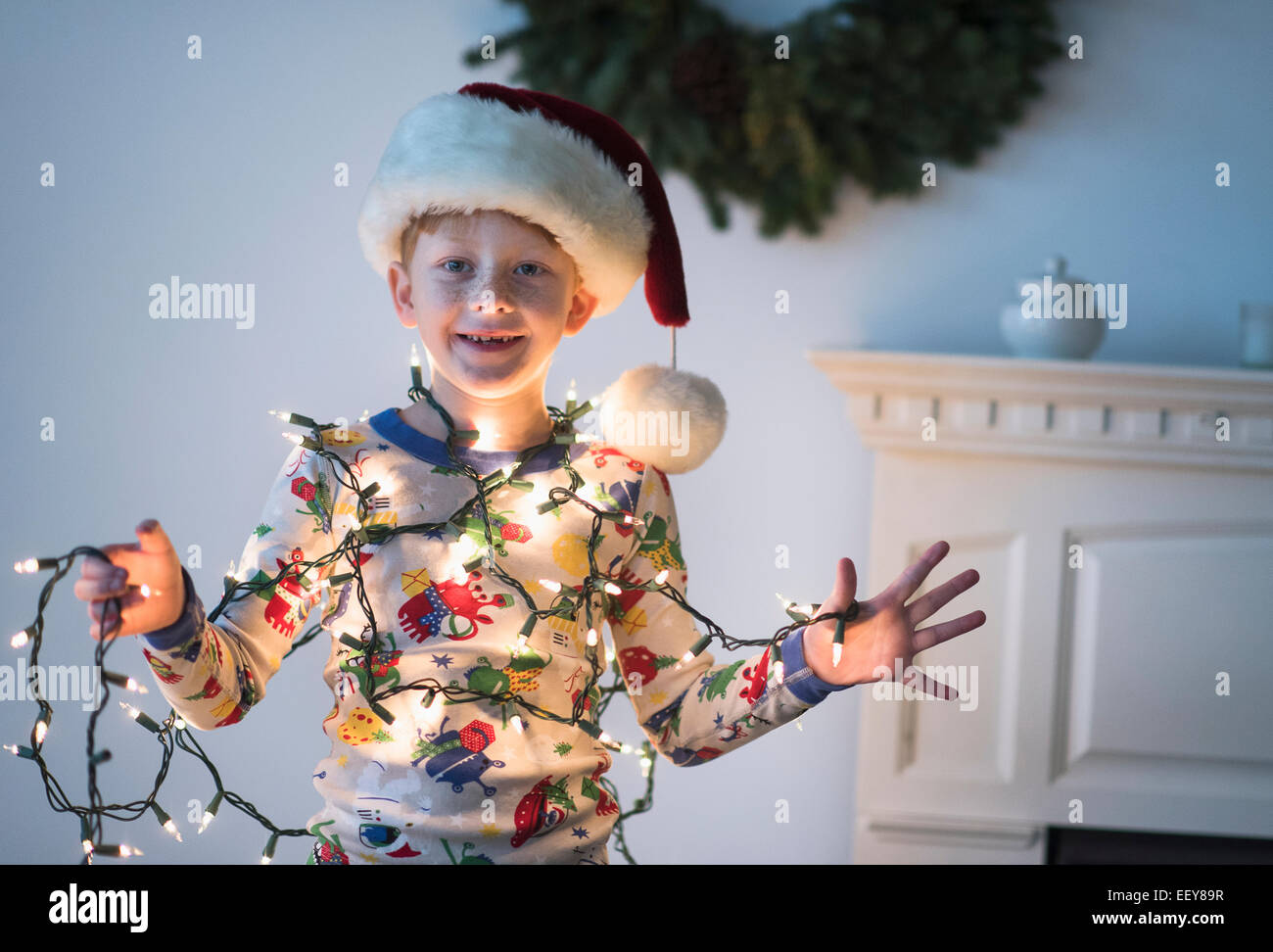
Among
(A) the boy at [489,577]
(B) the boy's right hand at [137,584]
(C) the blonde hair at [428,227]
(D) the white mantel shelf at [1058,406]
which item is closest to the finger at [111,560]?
(B) the boy's right hand at [137,584]

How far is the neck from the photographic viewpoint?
0.99 metres

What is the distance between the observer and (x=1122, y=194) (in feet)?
6.28

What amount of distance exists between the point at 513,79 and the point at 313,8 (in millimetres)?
389

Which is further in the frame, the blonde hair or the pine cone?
the pine cone

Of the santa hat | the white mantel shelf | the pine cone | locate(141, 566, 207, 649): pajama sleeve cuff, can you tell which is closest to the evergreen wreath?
the pine cone

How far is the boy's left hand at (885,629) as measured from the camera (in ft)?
2.92

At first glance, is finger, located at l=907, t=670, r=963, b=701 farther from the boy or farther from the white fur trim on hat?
the white fur trim on hat

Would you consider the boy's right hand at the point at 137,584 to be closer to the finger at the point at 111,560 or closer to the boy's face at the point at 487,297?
the finger at the point at 111,560

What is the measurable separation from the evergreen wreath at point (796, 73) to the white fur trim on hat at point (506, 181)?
87cm

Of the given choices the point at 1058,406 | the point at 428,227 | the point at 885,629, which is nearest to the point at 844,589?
Result: the point at 885,629

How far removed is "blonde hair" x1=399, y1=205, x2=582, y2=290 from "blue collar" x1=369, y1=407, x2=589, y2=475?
5.7 inches
